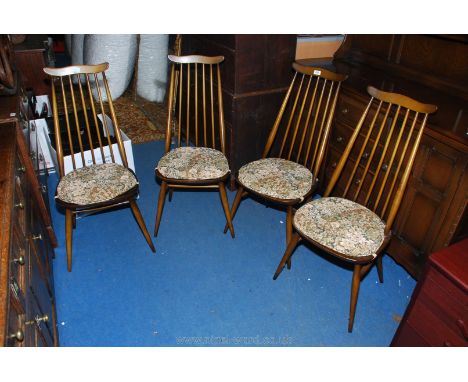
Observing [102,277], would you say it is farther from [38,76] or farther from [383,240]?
[38,76]

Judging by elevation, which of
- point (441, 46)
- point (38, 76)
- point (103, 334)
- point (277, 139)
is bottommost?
point (103, 334)

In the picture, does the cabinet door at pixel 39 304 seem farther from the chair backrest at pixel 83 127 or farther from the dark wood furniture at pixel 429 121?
the dark wood furniture at pixel 429 121

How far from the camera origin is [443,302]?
1262 mm

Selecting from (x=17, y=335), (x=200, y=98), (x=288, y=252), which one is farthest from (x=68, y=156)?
(x=17, y=335)

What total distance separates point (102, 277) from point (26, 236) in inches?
31.3

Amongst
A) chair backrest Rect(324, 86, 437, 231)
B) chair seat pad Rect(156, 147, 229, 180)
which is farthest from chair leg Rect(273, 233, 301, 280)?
chair seat pad Rect(156, 147, 229, 180)

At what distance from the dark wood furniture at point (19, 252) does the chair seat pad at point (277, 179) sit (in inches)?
43.5

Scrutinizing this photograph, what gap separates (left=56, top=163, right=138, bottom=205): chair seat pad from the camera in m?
1.90

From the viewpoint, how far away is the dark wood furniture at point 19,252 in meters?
0.90

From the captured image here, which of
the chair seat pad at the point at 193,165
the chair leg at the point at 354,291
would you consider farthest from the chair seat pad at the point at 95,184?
the chair leg at the point at 354,291

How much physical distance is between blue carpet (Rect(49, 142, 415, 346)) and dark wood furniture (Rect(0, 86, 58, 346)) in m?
0.30

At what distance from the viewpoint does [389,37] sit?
2275 mm

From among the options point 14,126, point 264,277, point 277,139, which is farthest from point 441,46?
point 14,126

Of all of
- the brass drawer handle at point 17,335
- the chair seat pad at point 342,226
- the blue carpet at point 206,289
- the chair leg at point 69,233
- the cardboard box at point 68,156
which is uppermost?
the brass drawer handle at point 17,335
